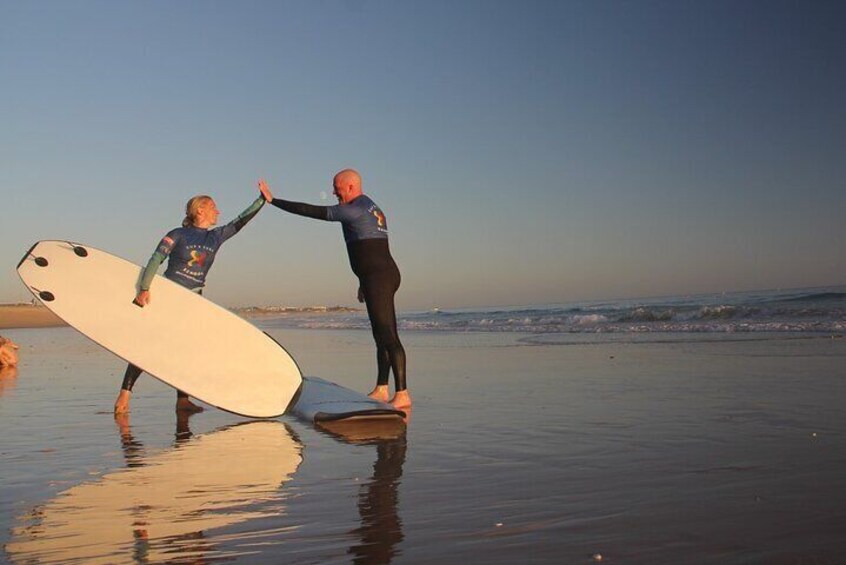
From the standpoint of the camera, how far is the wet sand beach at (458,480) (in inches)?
93.0

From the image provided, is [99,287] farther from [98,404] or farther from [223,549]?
[223,549]

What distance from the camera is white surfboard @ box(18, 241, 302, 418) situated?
19.3 feet

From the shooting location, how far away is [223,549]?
2.37 metres

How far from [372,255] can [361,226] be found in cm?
24

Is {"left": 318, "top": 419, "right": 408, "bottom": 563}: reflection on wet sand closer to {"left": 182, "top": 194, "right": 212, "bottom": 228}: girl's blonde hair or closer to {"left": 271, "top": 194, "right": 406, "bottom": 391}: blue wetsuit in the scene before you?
{"left": 271, "top": 194, "right": 406, "bottom": 391}: blue wetsuit

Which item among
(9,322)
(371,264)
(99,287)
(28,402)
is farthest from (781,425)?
(9,322)

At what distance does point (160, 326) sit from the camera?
605 cm

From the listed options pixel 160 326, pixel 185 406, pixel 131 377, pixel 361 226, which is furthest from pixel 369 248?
pixel 131 377

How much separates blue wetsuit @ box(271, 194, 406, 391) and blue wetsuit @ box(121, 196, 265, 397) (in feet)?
1.27

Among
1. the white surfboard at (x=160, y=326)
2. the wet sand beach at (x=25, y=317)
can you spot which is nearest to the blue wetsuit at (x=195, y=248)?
the white surfboard at (x=160, y=326)

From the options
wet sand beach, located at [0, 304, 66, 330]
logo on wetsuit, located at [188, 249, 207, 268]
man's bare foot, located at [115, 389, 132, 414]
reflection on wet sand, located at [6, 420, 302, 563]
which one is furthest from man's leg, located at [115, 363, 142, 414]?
wet sand beach, located at [0, 304, 66, 330]

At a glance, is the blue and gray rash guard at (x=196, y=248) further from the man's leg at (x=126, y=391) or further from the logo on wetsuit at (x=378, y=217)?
the logo on wetsuit at (x=378, y=217)

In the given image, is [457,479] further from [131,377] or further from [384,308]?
[131,377]

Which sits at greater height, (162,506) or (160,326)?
(160,326)
